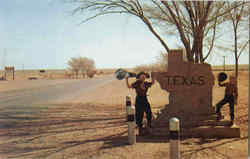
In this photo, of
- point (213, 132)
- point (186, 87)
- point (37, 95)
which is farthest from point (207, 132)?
point (37, 95)

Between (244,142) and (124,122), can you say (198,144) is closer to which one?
(244,142)

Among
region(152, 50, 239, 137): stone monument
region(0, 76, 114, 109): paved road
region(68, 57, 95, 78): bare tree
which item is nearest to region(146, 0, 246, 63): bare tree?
region(152, 50, 239, 137): stone monument

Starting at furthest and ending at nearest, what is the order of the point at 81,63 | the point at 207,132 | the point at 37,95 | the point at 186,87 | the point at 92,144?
1. the point at 81,63
2. the point at 37,95
3. the point at 186,87
4. the point at 207,132
5. the point at 92,144

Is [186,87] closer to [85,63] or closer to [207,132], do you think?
[207,132]

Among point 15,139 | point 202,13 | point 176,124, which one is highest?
point 202,13

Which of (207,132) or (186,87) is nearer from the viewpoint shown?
(207,132)

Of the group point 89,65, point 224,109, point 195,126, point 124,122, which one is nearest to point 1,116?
point 124,122

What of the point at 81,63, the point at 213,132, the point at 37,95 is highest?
the point at 81,63

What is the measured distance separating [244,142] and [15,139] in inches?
203

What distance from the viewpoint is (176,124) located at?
142 inches

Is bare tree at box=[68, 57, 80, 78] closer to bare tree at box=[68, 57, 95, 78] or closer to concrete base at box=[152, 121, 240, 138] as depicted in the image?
bare tree at box=[68, 57, 95, 78]

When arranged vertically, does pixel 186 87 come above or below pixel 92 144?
above

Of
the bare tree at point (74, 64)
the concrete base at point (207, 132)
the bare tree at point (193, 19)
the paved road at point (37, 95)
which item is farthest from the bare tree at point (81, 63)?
the concrete base at point (207, 132)

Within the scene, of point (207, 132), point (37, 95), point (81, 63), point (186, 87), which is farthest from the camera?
point (81, 63)
